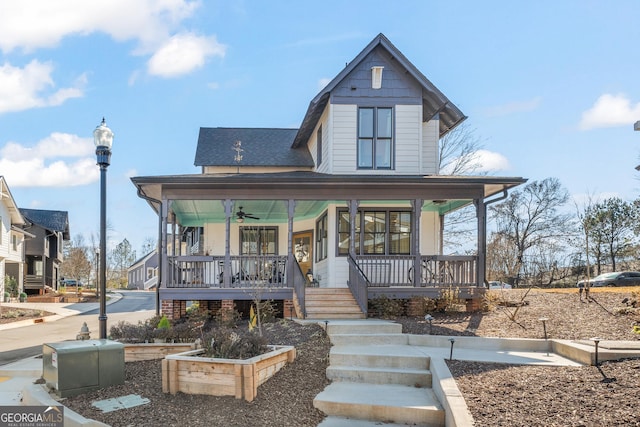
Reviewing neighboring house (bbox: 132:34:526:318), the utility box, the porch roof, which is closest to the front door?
neighboring house (bbox: 132:34:526:318)

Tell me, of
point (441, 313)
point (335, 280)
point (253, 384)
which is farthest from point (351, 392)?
point (335, 280)

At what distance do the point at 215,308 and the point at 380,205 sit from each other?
560 centimetres

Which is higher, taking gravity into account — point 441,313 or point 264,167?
point 264,167

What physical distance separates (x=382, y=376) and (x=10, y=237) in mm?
34175

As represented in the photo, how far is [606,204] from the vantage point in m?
40.7

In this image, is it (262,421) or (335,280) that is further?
(335,280)

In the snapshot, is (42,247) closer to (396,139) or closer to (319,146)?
(319,146)

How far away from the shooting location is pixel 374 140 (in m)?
15.3

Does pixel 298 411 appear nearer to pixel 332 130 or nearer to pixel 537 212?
pixel 332 130

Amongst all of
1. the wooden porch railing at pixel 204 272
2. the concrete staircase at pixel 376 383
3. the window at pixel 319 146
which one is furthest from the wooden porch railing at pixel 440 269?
the window at pixel 319 146

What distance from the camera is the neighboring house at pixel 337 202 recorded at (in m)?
13.1

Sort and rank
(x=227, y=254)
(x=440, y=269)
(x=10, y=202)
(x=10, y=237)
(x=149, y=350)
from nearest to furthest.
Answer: (x=149, y=350), (x=227, y=254), (x=440, y=269), (x=10, y=202), (x=10, y=237)

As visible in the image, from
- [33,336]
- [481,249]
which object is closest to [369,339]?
[481,249]

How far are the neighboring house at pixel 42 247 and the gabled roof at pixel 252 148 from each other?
25.4 metres
